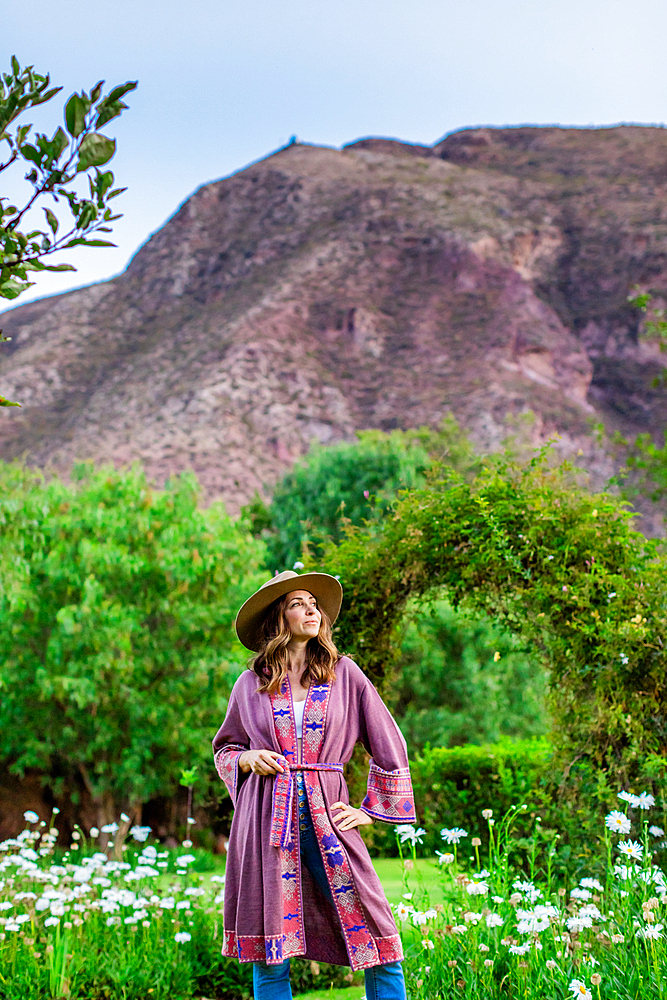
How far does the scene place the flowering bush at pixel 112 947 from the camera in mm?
3637

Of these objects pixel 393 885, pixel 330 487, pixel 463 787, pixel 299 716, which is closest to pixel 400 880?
pixel 393 885

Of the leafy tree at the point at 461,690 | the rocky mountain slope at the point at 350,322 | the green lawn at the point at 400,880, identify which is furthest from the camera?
the rocky mountain slope at the point at 350,322

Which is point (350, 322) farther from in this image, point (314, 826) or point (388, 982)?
point (388, 982)

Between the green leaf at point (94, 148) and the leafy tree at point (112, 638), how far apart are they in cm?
759

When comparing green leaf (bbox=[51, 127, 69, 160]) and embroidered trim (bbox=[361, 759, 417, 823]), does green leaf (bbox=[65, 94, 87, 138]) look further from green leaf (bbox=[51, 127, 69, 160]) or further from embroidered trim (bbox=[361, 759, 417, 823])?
embroidered trim (bbox=[361, 759, 417, 823])

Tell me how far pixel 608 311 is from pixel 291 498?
29667mm

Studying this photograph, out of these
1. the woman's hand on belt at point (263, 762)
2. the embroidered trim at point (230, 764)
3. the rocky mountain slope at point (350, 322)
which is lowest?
the embroidered trim at point (230, 764)

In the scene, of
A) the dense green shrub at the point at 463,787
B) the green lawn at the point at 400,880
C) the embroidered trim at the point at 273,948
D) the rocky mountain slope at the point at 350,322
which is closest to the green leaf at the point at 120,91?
the embroidered trim at the point at 273,948

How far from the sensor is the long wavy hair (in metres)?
2.92

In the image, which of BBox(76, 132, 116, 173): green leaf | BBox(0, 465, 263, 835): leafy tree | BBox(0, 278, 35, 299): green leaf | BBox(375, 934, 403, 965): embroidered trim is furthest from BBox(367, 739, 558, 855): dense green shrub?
BBox(76, 132, 116, 173): green leaf

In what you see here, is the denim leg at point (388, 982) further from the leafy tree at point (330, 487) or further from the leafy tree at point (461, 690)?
the leafy tree at point (330, 487)

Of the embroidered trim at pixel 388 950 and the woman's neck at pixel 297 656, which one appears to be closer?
the embroidered trim at pixel 388 950

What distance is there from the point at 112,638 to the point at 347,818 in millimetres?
6557

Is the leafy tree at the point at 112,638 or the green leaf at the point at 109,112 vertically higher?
the green leaf at the point at 109,112
